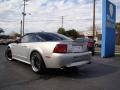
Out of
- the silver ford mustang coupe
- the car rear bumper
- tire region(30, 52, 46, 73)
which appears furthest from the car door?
the car rear bumper

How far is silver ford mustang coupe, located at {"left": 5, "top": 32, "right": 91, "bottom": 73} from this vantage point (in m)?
7.05

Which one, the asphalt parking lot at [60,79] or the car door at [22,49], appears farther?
the car door at [22,49]

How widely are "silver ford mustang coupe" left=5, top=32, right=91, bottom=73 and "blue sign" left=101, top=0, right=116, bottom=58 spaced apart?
5645 millimetres

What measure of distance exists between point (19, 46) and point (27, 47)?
87 cm

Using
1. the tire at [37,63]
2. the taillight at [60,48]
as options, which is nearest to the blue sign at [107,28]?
the tire at [37,63]

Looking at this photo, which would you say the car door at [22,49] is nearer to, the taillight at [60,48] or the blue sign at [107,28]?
the taillight at [60,48]

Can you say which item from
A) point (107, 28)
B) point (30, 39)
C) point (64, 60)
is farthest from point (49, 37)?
point (107, 28)

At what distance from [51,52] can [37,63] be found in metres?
0.93

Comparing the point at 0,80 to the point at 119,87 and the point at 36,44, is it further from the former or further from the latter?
the point at 119,87

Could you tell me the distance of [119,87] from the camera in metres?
6.04

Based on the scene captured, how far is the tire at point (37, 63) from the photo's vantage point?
747 centimetres

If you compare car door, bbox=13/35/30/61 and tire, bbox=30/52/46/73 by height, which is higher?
car door, bbox=13/35/30/61

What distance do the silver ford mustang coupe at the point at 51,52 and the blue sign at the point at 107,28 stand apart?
564cm

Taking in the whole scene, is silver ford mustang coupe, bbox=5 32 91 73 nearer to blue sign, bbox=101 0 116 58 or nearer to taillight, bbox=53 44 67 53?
taillight, bbox=53 44 67 53
